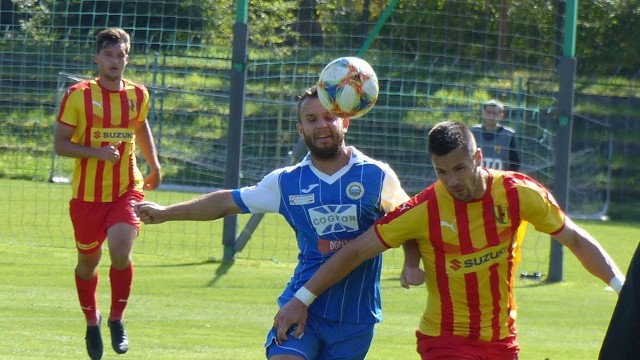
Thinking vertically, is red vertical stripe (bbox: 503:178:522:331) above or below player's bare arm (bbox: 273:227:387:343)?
above

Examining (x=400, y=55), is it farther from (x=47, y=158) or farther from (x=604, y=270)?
(x=604, y=270)

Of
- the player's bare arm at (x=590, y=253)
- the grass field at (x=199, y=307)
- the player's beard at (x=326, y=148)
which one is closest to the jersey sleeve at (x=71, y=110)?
the grass field at (x=199, y=307)

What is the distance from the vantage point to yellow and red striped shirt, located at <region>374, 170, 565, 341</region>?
5363 mm

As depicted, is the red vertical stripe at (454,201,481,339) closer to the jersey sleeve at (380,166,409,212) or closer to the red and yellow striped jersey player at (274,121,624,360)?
the red and yellow striped jersey player at (274,121,624,360)

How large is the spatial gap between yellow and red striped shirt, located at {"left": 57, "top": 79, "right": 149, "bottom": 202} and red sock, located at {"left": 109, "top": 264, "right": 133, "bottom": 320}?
0.52 metres

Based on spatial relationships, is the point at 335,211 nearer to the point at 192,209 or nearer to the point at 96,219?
the point at 192,209

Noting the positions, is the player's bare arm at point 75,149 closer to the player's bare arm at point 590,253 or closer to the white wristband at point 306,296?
the white wristband at point 306,296

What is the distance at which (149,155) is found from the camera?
29.1 feet

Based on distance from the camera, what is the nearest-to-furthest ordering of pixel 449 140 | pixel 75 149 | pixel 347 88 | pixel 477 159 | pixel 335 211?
pixel 449 140
pixel 477 159
pixel 335 211
pixel 347 88
pixel 75 149

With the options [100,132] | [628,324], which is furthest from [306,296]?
[100,132]

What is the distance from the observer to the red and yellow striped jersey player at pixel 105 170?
847 cm

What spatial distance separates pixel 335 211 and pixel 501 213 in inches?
31.3

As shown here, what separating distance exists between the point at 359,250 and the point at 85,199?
371 cm

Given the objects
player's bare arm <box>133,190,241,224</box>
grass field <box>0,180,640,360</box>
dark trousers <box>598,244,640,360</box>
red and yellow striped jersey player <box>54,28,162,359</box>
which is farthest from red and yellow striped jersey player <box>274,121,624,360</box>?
red and yellow striped jersey player <box>54,28,162,359</box>
